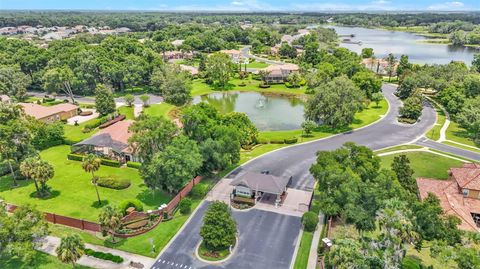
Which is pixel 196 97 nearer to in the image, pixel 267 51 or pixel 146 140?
pixel 146 140

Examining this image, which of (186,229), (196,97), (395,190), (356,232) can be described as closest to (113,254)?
(186,229)

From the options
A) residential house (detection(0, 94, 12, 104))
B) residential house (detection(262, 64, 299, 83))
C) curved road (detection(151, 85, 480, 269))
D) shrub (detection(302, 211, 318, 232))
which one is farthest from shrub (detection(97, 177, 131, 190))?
residential house (detection(262, 64, 299, 83))

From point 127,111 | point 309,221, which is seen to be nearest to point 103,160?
point 127,111

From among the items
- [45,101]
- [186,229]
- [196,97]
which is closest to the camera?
[186,229]

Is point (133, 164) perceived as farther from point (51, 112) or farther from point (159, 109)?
point (51, 112)

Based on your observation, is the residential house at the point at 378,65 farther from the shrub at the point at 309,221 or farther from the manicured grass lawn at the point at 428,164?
the shrub at the point at 309,221

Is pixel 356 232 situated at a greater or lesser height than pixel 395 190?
lesser
